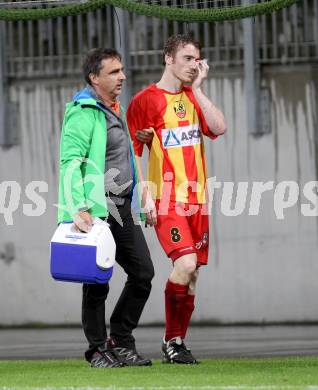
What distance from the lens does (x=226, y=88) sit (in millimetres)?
15891

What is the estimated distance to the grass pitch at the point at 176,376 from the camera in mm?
8672

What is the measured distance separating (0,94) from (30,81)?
1.17ft

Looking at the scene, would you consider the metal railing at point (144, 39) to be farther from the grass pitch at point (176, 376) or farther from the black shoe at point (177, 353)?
the black shoe at point (177, 353)

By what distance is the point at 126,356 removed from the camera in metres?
10.1

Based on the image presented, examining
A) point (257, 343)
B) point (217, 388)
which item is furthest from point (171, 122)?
point (257, 343)

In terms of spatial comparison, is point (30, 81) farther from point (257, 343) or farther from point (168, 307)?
point (168, 307)

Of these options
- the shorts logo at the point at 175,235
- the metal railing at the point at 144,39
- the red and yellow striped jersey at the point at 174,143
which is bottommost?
the shorts logo at the point at 175,235

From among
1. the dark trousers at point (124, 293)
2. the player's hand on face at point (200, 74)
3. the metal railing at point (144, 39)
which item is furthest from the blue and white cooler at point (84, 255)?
the metal railing at point (144, 39)

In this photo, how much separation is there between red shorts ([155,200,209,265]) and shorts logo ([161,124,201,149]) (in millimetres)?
397

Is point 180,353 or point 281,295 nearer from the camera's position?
point 180,353

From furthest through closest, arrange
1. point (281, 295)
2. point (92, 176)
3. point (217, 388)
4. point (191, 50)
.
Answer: point (281, 295) → point (191, 50) → point (92, 176) → point (217, 388)

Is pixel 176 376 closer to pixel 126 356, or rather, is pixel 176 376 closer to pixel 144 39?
pixel 126 356

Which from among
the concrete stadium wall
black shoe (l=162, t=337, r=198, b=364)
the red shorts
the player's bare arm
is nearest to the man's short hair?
the player's bare arm

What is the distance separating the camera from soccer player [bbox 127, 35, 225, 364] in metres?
10.1
